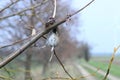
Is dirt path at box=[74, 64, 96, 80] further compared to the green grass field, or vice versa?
the green grass field

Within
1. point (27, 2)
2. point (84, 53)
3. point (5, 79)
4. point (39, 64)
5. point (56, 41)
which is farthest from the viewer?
point (84, 53)

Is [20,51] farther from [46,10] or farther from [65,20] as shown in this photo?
[46,10]

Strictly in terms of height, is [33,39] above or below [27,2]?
below

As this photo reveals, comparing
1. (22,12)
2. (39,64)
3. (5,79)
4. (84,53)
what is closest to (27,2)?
(22,12)

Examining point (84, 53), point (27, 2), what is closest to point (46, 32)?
point (27, 2)

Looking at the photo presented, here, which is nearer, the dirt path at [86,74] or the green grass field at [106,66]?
the dirt path at [86,74]

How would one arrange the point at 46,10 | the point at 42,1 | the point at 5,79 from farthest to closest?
the point at 46,10 → the point at 42,1 → the point at 5,79

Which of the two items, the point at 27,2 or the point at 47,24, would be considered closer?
the point at 47,24

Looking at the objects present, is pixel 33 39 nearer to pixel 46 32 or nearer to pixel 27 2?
pixel 46 32

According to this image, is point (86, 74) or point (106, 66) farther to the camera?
point (86, 74)

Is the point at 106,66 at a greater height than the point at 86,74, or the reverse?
the point at 106,66
